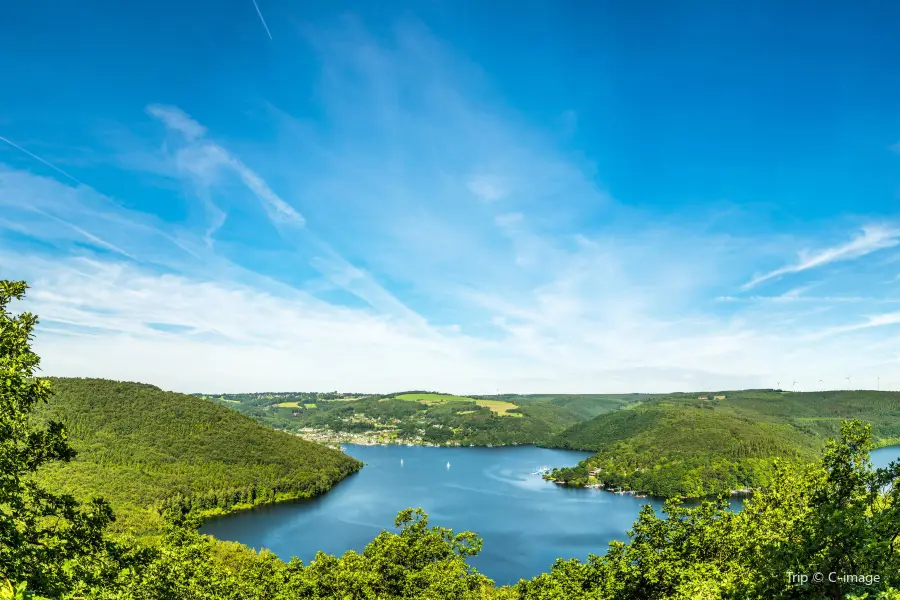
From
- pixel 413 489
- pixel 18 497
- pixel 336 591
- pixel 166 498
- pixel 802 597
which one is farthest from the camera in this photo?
pixel 413 489

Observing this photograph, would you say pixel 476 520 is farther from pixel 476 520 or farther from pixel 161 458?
pixel 161 458

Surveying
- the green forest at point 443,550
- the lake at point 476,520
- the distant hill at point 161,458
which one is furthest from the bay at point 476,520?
the green forest at point 443,550

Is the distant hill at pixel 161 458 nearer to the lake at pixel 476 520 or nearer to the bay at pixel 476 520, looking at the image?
the bay at pixel 476 520

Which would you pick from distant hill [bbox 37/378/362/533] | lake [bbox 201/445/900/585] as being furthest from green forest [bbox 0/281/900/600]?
distant hill [bbox 37/378/362/533]

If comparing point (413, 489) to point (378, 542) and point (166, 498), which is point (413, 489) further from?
point (378, 542)

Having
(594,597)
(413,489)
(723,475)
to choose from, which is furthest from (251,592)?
(723,475)

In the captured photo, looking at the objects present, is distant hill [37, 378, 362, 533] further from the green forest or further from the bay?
the green forest
